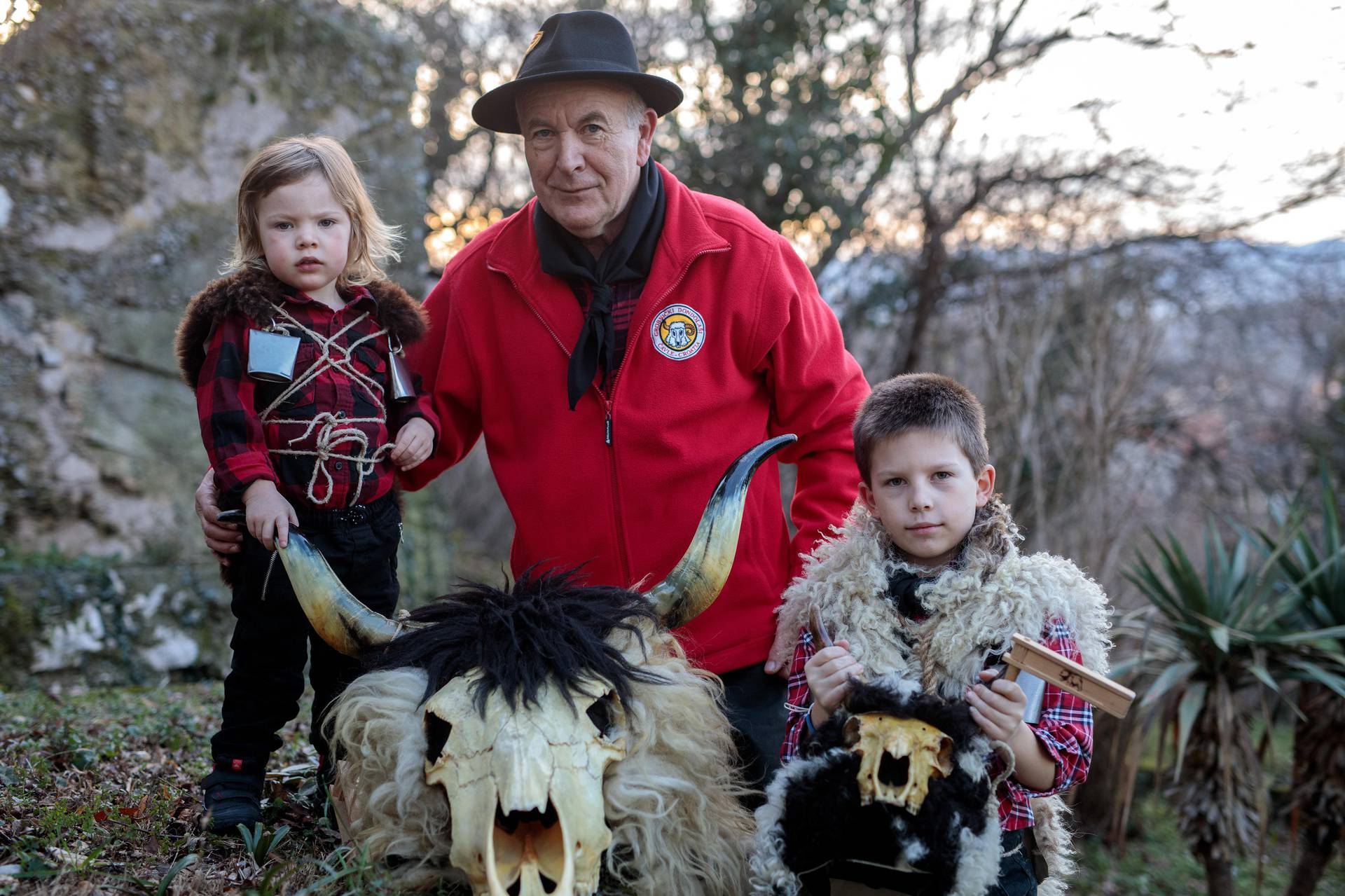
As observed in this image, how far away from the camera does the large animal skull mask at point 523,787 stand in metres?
1.95

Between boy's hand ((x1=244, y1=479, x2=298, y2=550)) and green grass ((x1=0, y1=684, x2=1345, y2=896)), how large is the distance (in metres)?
0.76

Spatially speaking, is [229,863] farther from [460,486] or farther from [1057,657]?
[460,486]

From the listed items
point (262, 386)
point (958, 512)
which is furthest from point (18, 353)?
point (958, 512)

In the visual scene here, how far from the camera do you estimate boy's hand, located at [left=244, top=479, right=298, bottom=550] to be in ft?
8.27

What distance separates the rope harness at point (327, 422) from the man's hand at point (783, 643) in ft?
4.04

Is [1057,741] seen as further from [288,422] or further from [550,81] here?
[550,81]

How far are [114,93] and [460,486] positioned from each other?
289 inches

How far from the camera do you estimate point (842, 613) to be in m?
2.53

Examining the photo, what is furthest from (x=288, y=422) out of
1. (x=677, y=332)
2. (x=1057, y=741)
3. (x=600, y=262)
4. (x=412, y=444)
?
(x=1057, y=741)

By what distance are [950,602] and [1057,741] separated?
0.38 metres

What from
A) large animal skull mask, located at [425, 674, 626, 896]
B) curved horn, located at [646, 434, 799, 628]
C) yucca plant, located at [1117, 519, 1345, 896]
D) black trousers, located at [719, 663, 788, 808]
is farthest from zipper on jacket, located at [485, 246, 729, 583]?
yucca plant, located at [1117, 519, 1345, 896]

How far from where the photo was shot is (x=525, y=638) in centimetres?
233

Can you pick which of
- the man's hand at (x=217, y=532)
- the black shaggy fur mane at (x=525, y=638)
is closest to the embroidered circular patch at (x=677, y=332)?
the black shaggy fur mane at (x=525, y=638)

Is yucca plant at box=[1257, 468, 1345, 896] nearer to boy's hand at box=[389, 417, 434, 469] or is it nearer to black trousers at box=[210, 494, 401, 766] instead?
boy's hand at box=[389, 417, 434, 469]
